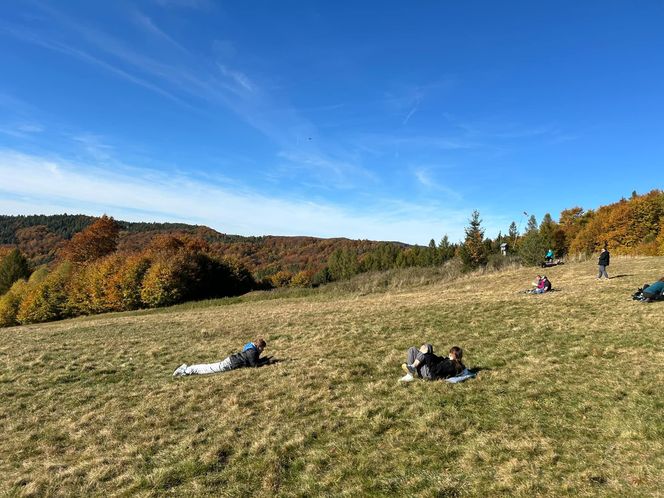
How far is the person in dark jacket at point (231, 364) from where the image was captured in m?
11.8

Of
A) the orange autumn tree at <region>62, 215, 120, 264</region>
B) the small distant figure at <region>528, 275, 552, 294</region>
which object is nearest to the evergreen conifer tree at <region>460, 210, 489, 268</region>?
the small distant figure at <region>528, 275, 552, 294</region>

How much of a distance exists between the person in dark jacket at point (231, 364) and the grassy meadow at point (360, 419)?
51 cm

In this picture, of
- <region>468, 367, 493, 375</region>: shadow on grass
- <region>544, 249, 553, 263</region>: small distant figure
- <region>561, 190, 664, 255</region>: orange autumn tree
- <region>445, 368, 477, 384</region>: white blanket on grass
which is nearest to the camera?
<region>445, 368, 477, 384</region>: white blanket on grass

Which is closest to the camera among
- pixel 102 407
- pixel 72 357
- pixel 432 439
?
pixel 432 439

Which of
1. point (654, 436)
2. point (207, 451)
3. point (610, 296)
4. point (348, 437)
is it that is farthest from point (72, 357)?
point (610, 296)

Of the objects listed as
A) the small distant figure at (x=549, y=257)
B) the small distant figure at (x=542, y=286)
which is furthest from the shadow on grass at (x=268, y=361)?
the small distant figure at (x=549, y=257)

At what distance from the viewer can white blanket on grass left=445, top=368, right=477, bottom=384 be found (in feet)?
30.4

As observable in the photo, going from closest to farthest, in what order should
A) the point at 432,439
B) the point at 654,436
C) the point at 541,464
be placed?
the point at 541,464 → the point at 654,436 → the point at 432,439

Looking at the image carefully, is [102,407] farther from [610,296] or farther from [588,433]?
[610,296]

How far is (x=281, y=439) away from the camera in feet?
22.9

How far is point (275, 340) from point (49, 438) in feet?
30.9

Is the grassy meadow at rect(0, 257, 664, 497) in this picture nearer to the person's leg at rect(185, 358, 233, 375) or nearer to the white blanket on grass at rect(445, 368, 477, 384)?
the white blanket on grass at rect(445, 368, 477, 384)

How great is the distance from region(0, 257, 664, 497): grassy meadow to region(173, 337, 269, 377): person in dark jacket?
1.69ft

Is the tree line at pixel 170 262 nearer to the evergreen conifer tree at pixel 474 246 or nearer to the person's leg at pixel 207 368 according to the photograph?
the evergreen conifer tree at pixel 474 246
